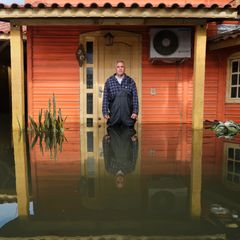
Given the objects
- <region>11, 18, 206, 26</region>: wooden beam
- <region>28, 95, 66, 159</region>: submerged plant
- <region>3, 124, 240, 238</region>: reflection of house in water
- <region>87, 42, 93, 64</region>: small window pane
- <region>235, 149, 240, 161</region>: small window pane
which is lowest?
<region>3, 124, 240, 238</region>: reflection of house in water

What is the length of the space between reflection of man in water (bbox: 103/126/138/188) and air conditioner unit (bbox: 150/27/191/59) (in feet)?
8.34

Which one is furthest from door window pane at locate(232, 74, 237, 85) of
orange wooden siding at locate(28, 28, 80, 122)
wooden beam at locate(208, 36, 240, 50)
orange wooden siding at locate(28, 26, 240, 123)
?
orange wooden siding at locate(28, 28, 80, 122)

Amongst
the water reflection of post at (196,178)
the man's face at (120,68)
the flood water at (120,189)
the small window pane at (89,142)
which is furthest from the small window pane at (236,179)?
the man's face at (120,68)

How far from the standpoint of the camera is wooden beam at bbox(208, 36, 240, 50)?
23.9 ft

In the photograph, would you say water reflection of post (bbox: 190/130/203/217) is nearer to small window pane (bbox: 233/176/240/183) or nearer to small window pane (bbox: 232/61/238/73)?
small window pane (bbox: 233/176/240/183)

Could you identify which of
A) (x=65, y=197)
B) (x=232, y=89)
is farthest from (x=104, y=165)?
(x=232, y=89)

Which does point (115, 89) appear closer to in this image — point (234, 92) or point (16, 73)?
point (16, 73)

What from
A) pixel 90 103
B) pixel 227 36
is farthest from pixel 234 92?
pixel 90 103

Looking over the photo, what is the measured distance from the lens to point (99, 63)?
27.2 feet

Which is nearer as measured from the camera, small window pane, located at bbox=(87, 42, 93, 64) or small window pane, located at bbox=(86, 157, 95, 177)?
small window pane, located at bbox=(86, 157, 95, 177)

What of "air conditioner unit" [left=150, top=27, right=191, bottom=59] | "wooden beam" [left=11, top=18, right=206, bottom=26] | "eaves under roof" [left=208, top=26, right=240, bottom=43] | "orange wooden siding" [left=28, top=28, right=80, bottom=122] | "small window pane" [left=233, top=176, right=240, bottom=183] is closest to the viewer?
"small window pane" [left=233, top=176, right=240, bottom=183]

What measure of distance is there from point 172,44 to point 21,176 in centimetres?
594

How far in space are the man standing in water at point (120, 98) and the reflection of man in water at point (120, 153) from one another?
35 centimetres

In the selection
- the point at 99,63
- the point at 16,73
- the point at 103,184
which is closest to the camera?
the point at 103,184
